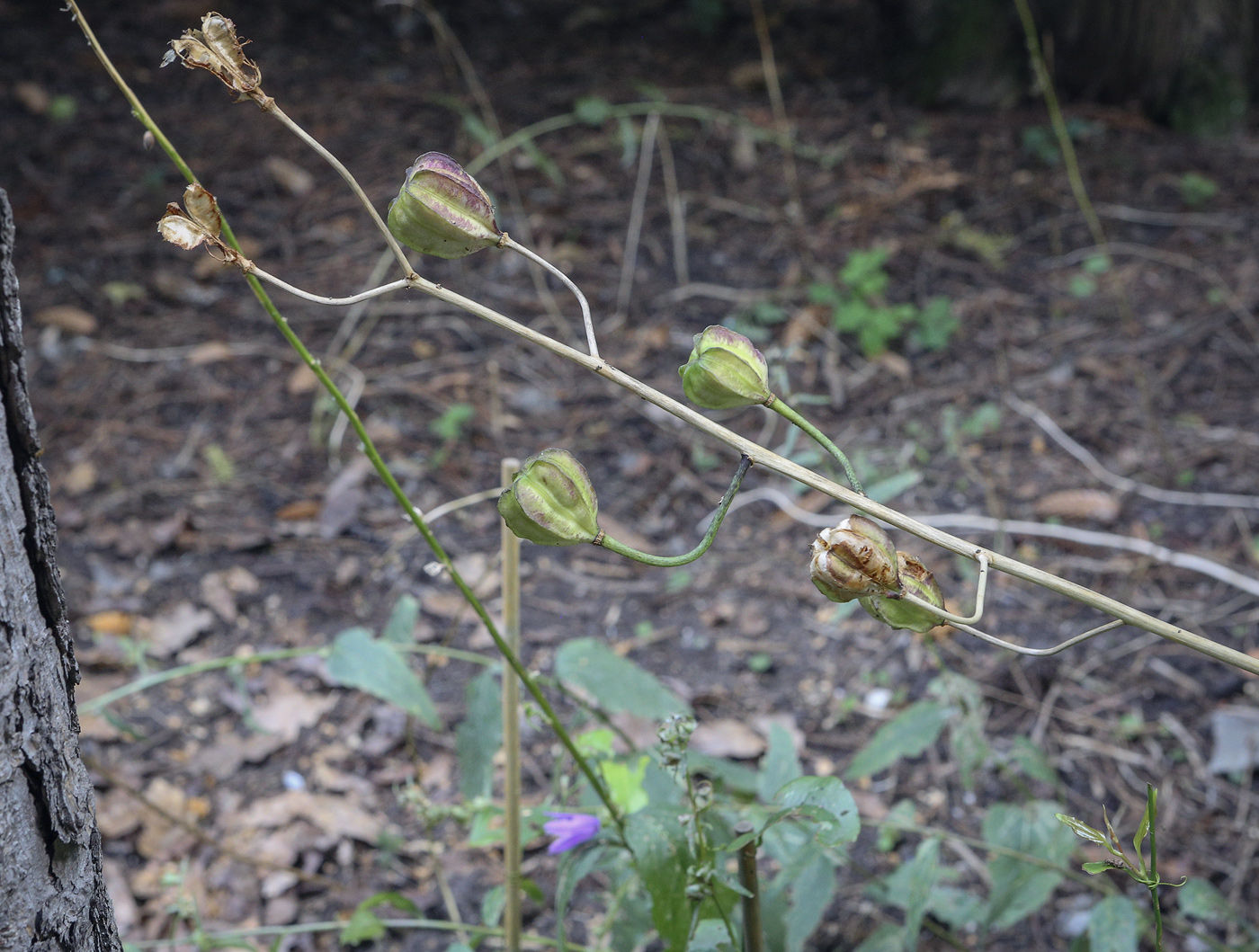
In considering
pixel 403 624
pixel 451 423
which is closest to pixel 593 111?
pixel 451 423

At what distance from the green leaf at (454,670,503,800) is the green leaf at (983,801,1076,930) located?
0.69 m

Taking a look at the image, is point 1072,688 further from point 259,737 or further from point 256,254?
point 256,254

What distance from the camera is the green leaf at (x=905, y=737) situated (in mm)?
1418

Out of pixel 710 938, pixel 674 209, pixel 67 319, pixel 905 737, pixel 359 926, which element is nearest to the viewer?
pixel 710 938

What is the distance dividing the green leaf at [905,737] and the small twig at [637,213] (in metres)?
1.97

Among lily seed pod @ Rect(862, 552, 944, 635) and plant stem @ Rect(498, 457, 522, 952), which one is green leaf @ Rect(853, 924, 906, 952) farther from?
lily seed pod @ Rect(862, 552, 944, 635)

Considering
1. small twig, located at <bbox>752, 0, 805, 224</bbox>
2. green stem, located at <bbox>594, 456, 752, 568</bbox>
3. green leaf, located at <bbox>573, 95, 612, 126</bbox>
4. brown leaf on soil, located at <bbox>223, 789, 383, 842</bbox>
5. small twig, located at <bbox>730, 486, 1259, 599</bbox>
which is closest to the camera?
green stem, located at <bbox>594, 456, 752, 568</bbox>

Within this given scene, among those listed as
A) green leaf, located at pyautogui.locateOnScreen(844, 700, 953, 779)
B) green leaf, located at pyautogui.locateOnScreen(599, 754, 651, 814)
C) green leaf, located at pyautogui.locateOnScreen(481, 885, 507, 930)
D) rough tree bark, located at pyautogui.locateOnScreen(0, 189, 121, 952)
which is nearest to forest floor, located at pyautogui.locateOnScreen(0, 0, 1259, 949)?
green leaf, located at pyautogui.locateOnScreen(844, 700, 953, 779)

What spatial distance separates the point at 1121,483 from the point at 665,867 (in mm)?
1995

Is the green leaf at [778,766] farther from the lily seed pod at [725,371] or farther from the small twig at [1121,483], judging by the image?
the small twig at [1121,483]

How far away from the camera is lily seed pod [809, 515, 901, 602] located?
0.69m

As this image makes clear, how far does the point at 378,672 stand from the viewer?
137cm

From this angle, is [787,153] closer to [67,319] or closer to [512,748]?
[67,319]

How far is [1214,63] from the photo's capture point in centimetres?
374
